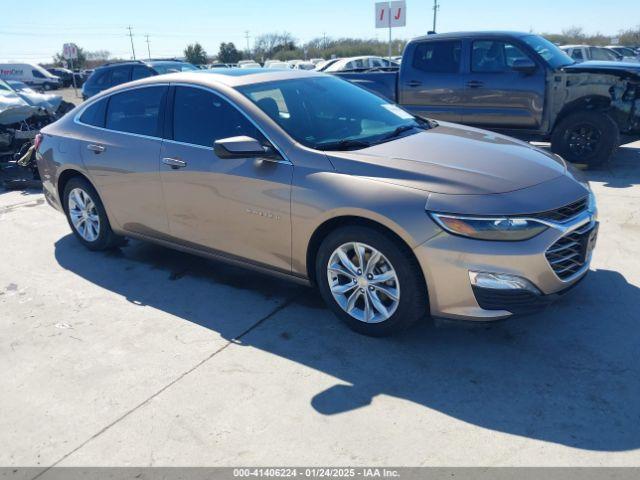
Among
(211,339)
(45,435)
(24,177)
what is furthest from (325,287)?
(24,177)

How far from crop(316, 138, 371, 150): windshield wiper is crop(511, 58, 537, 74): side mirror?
5098mm

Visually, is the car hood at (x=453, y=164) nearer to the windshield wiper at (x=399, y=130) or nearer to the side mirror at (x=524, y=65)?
the windshield wiper at (x=399, y=130)

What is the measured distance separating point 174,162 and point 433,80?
5.56m

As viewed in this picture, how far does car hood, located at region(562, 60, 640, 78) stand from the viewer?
24.0 feet

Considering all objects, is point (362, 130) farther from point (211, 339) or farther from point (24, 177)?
point (24, 177)

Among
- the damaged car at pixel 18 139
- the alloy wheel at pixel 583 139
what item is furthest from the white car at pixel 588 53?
the damaged car at pixel 18 139

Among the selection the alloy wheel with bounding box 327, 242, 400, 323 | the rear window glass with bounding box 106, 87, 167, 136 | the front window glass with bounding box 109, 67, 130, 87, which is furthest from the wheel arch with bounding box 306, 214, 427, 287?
the front window glass with bounding box 109, 67, 130, 87

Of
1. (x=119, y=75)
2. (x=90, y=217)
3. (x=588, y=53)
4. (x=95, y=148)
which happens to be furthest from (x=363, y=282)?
(x=588, y=53)

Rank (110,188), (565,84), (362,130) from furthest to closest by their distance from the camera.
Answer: (565,84)
(110,188)
(362,130)

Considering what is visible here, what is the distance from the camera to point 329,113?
4160mm

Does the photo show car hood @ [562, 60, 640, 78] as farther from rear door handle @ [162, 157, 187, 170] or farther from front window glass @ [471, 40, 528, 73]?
rear door handle @ [162, 157, 187, 170]

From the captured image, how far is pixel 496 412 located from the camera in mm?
2816

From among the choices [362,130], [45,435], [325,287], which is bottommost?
[45,435]

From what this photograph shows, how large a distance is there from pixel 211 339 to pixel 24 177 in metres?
7.13
